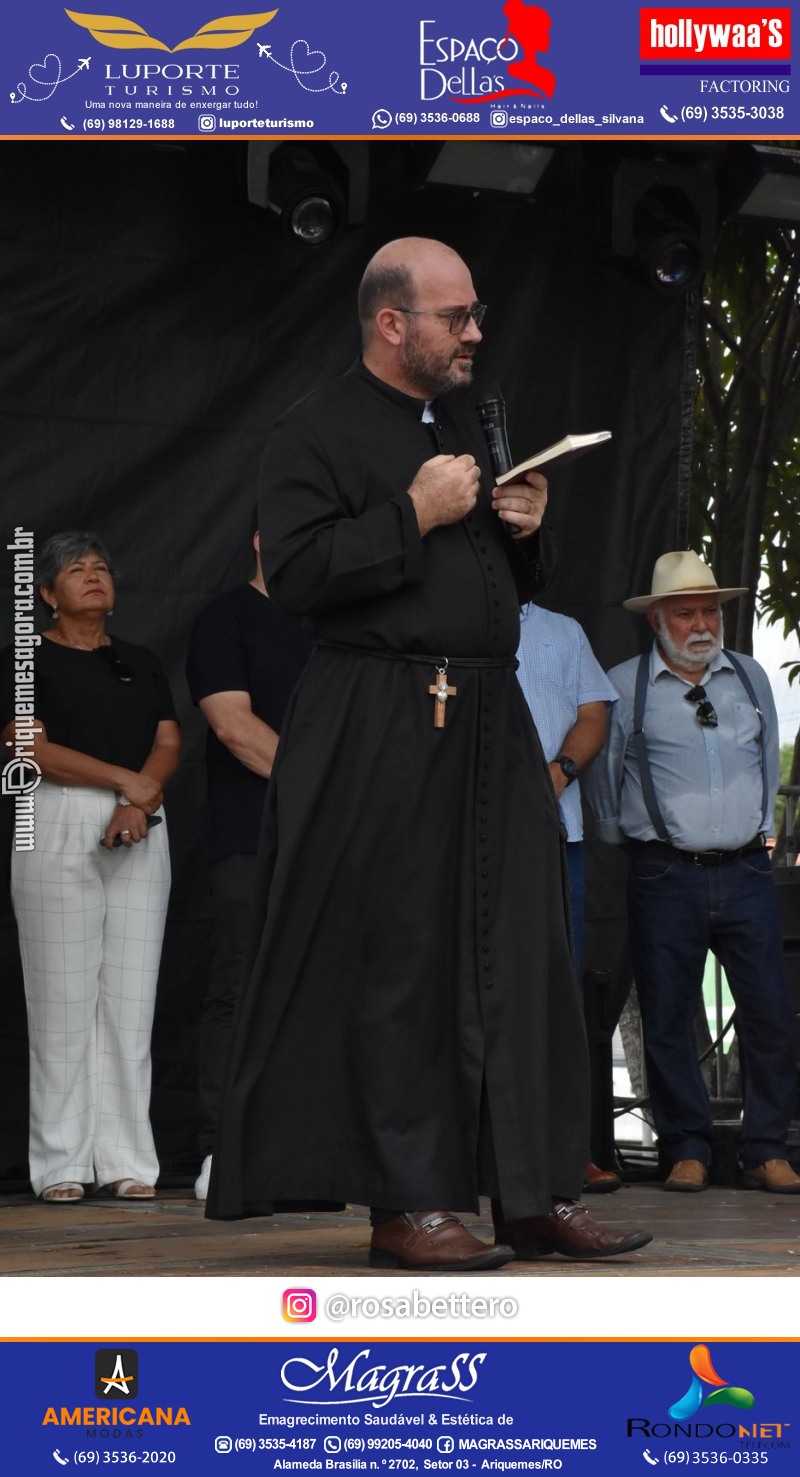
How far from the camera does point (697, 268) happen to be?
5570mm

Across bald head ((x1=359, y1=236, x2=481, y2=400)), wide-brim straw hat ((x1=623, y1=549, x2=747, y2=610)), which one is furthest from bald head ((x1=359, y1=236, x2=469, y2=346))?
wide-brim straw hat ((x1=623, y1=549, x2=747, y2=610))

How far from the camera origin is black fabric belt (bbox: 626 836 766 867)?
211 inches

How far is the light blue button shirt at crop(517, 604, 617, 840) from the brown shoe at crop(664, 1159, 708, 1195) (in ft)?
3.19

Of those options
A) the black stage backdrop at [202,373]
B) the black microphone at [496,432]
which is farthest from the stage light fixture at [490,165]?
the black microphone at [496,432]

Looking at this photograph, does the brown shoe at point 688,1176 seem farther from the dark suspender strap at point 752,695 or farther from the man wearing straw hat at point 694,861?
the dark suspender strap at point 752,695

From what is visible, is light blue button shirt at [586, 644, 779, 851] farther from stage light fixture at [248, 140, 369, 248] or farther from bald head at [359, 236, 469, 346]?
bald head at [359, 236, 469, 346]

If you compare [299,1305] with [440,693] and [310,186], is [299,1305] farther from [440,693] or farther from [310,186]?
[310,186]

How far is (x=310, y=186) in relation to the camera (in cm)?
510

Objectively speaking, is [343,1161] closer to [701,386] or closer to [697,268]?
[697,268]
